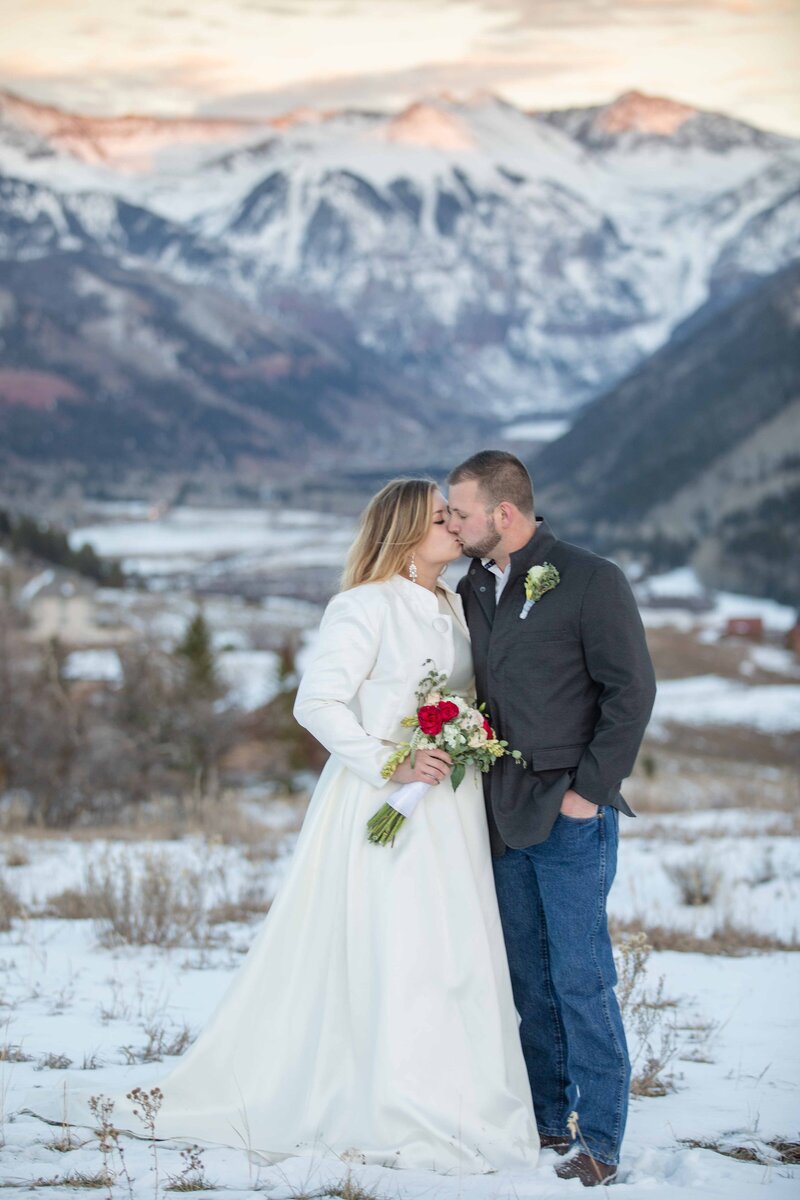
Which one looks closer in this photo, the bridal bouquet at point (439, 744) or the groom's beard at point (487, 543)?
the bridal bouquet at point (439, 744)

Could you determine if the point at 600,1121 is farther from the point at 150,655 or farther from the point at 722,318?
the point at 722,318

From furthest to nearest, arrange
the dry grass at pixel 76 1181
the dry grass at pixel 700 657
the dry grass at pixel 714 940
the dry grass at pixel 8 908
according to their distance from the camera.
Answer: the dry grass at pixel 700 657 < the dry grass at pixel 8 908 < the dry grass at pixel 714 940 < the dry grass at pixel 76 1181

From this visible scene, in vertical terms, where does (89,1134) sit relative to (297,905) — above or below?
below

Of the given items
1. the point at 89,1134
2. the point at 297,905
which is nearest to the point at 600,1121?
the point at 297,905

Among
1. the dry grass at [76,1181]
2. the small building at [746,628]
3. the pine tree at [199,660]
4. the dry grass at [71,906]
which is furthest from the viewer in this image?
the small building at [746,628]

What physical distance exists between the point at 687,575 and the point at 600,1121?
319 ft

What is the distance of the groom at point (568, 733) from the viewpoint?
4.06 metres

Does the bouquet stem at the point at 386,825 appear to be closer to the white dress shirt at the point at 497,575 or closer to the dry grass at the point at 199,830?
the white dress shirt at the point at 497,575

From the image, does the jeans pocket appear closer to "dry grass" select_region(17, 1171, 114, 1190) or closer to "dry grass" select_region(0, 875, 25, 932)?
"dry grass" select_region(17, 1171, 114, 1190)

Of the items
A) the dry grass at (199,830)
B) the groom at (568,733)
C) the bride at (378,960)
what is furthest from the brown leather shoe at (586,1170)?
the dry grass at (199,830)

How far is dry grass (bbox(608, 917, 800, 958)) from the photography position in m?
6.61

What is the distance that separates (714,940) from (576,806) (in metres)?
3.03

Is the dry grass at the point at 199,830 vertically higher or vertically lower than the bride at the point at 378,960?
lower

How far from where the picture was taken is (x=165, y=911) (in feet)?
21.6
